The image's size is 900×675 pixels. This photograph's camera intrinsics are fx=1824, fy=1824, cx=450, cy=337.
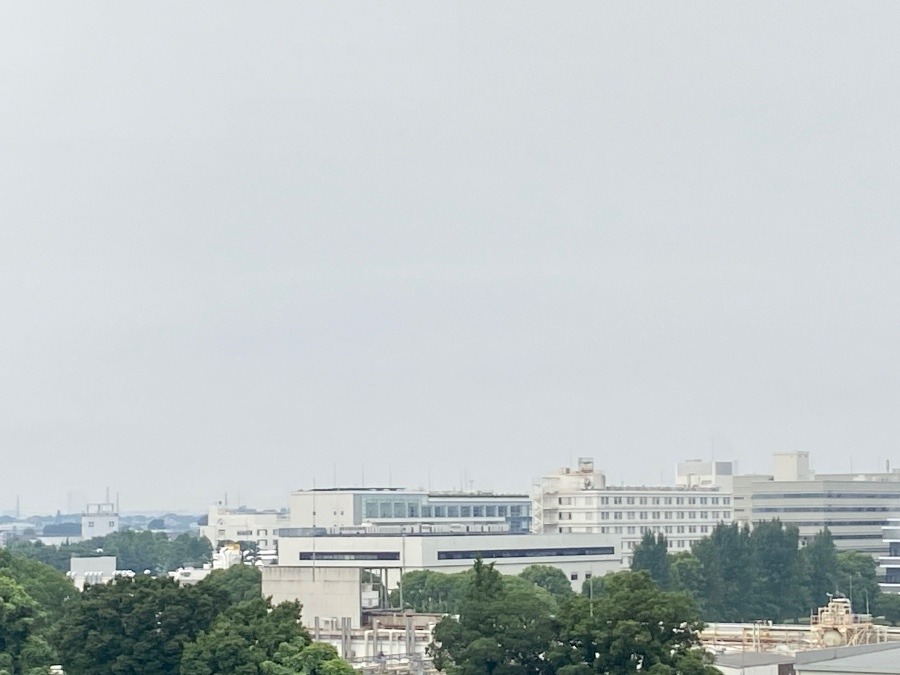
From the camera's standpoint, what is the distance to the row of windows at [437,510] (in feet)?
465

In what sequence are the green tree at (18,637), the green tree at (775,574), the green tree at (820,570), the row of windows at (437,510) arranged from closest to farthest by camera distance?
the green tree at (18,637), the green tree at (775,574), the green tree at (820,570), the row of windows at (437,510)

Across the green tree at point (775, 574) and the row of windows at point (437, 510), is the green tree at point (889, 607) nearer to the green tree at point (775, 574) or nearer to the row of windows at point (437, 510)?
the green tree at point (775, 574)

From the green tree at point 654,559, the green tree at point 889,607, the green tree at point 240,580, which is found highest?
the green tree at point 654,559

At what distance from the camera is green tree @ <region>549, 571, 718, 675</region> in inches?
1932

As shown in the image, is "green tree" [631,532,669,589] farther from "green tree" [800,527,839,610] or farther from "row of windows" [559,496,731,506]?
"row of windows" [559,496,731,506]

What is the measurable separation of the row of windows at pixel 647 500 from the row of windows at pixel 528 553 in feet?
32.7

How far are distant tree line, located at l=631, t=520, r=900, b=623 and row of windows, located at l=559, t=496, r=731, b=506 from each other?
80.8 ft

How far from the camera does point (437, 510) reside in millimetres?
147000

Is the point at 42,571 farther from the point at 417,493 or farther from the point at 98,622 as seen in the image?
the point at 417,493

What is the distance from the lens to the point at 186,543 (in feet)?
596

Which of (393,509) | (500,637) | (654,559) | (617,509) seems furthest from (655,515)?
(500,637)

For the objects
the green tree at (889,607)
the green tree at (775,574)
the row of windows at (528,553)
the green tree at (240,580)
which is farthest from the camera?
the row of windows at (528,553)

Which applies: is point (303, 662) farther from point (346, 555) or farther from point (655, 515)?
point (655, 515)

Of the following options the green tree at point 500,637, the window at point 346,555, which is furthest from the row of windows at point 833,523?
the green tree at point 500,637
